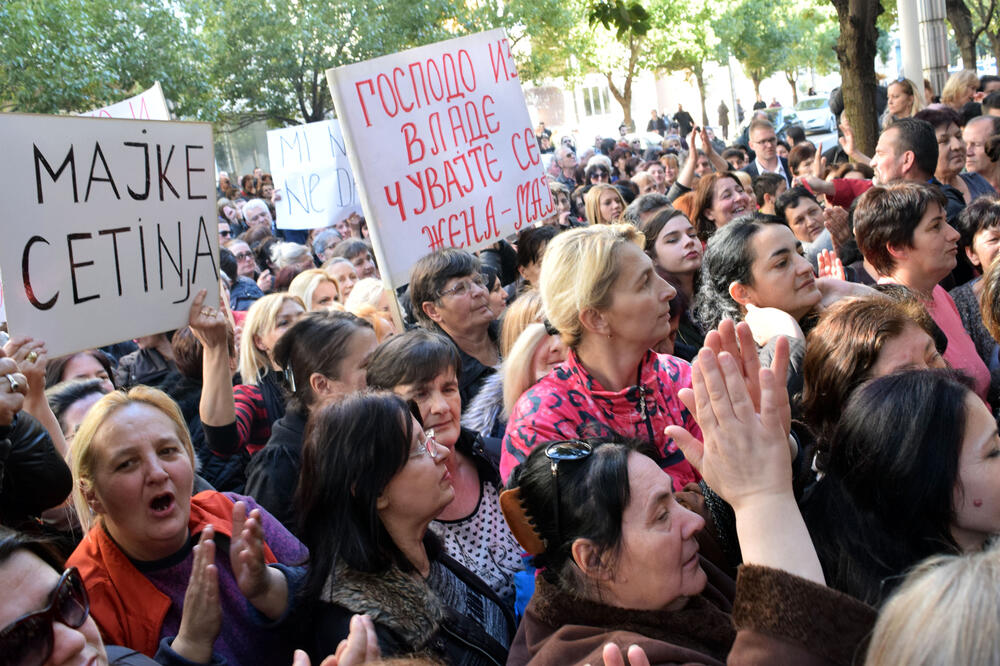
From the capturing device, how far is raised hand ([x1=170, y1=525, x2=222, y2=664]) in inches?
87.3

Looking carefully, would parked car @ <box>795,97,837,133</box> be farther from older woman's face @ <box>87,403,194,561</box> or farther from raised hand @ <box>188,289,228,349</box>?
older woman's face @ <box>87,403,194,561</box>

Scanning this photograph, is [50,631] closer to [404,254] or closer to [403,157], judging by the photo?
[404,254]

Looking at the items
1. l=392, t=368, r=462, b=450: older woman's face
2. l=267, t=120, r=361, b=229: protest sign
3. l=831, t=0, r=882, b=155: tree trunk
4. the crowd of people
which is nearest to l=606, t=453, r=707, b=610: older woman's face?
the crowd of people

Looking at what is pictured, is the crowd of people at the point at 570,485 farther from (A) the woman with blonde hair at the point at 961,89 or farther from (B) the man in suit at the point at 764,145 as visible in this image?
(A) the woman with blonde hair at the point at 961,89

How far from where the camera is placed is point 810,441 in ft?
9.39

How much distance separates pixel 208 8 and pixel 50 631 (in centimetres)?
2589

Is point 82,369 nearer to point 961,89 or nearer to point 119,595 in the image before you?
point 119,595

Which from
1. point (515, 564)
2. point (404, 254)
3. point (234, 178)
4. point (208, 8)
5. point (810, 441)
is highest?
point (208, 8)

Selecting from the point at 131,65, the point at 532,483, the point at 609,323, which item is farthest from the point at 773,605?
the point at 131,65

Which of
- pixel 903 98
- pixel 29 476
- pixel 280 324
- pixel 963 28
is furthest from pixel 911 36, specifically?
pixel 29 476

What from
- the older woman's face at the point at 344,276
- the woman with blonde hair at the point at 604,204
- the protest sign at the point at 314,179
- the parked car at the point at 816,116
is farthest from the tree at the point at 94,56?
the parked car at the point at 816,116

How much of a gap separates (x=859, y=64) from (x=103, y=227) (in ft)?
25.0

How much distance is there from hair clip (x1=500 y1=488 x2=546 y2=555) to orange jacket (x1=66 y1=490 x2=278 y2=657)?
36.3 inches

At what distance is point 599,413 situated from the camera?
295 centimetres
